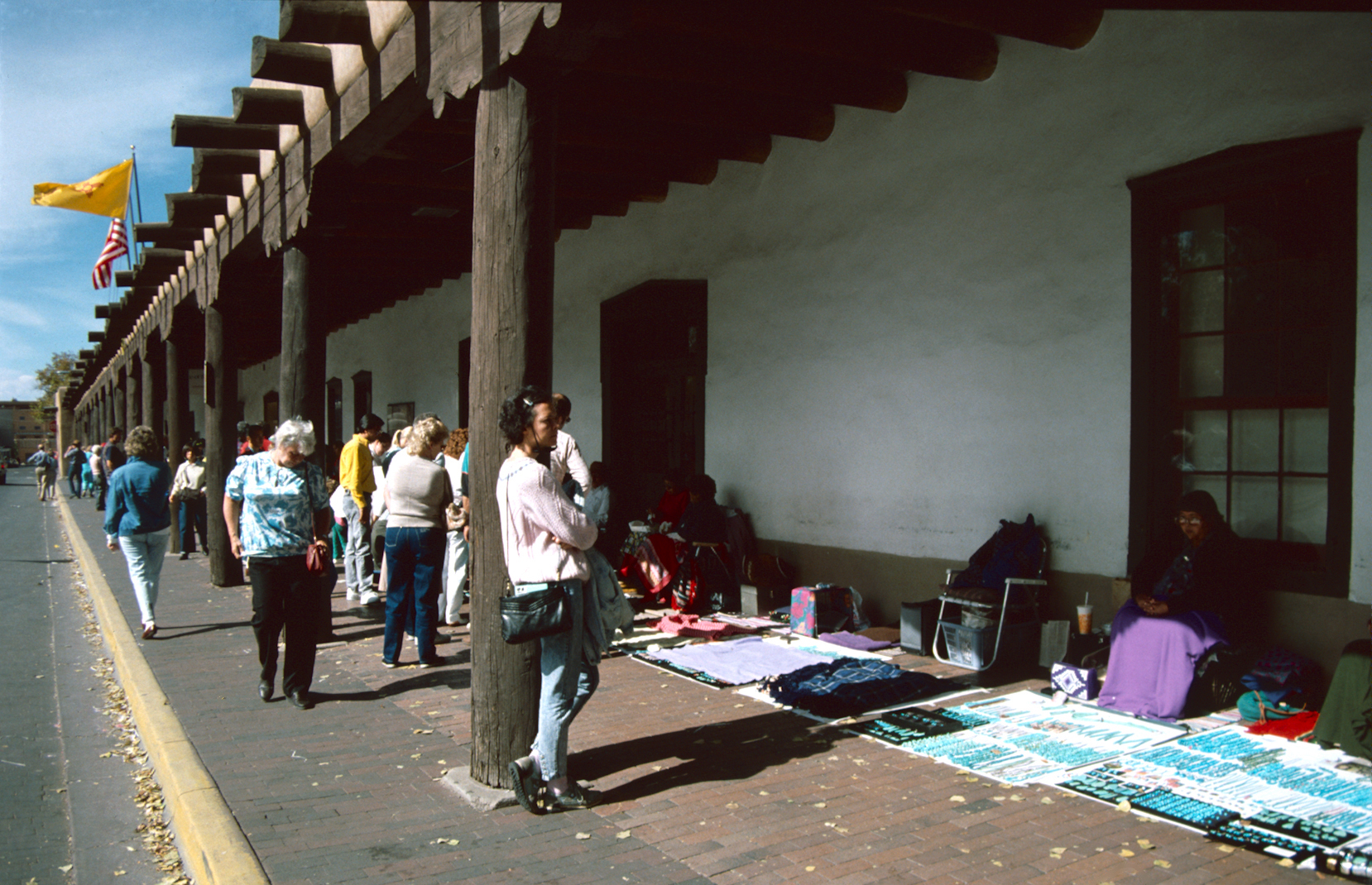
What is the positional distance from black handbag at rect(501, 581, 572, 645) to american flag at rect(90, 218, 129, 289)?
16015 mm

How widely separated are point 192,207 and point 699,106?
5755mm

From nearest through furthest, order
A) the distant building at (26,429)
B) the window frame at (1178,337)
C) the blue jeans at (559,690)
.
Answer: the blue jeans at (559,690) < the window frame at (1178,337) < the distant building at (26,429)

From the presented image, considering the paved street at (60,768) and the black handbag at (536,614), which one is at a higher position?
the black handbag at (536,614)

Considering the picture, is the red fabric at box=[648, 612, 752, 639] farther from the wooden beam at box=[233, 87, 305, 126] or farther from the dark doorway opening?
the wooden beam at box=[233, 87, 305, 126]

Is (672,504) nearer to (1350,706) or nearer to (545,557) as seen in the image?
(545,557)

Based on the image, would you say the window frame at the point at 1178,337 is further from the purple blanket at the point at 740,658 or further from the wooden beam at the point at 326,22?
the wooden beam at the point at 326,22

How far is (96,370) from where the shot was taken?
32.9m

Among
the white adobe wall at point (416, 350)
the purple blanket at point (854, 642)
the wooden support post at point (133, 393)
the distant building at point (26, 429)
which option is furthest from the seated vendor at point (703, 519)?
the distant building at point (26, 429)

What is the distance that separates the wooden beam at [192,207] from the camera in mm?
10141

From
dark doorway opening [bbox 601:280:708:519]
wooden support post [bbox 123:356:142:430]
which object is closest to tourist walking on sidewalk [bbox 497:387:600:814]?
dark doorway opening [bbox 601:280:708:519]

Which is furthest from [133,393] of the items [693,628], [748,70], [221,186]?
[748,70]

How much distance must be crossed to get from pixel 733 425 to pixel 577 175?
2969 millimetres

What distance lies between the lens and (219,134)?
326 inches

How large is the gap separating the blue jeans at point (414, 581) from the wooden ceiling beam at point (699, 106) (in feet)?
11.2
